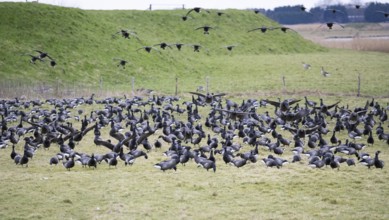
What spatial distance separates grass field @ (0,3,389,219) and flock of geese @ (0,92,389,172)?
38 cm

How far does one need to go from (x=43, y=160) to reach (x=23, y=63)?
3715cm

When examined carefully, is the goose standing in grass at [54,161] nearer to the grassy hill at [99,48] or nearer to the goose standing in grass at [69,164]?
the goose standing in grass at [69,164]

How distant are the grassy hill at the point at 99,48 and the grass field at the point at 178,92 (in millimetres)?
156

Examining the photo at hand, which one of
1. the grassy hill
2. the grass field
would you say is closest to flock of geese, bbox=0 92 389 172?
the grass field

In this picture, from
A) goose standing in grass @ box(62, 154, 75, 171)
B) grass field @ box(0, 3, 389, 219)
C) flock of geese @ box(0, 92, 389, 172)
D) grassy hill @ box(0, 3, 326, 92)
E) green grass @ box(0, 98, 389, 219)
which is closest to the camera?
green grass @ box(0, 98, 389, 219)

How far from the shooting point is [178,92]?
160 ft

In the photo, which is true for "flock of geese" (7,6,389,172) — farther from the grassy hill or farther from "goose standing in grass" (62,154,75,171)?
the grassy hill

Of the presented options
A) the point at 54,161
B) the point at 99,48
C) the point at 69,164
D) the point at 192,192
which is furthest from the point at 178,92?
the point at 192,192

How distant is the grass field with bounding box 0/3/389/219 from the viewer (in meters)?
15.5

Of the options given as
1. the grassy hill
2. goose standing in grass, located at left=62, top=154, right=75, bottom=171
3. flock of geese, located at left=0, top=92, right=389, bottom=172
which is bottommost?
goose standing in grass, located at left=62, top=154, right=75, bottom=171

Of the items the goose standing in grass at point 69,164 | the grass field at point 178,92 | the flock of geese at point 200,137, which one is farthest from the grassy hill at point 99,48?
the goose standing in grass at point 69,164

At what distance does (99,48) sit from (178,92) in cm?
1980

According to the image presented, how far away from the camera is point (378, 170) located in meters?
19.7

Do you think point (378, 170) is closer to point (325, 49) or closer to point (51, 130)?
point (51, 130)
